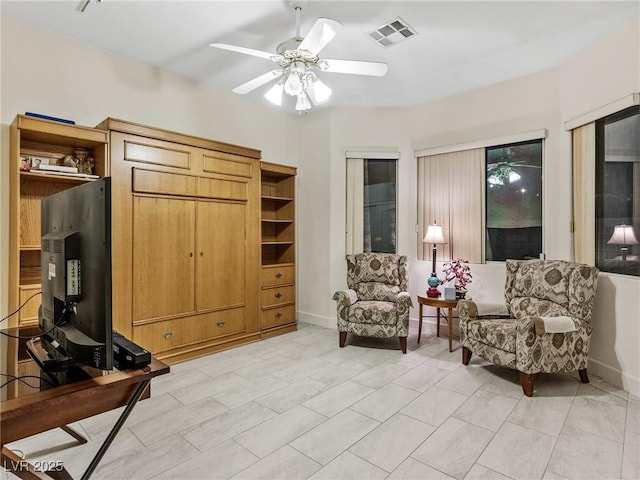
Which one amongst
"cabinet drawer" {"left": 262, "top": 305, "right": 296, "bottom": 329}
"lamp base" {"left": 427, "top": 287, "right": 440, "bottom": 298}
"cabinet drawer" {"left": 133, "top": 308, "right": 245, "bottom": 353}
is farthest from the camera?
"cabinet drawer" {"left": 262, "top": 305, "right": 296, "bottom": 329}

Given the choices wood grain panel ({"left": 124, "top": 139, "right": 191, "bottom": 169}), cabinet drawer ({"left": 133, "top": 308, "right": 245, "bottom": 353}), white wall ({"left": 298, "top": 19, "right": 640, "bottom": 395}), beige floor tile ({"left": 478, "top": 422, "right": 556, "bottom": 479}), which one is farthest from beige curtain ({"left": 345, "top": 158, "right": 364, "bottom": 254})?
beige floor tile ({"left": 478, "top": 422, "right": 556, "bottom": 479})

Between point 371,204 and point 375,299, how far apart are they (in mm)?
1387

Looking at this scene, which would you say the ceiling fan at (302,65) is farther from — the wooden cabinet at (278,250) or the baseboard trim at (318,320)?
the baseboard trim at (318,320)

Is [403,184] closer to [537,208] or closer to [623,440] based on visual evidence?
[537,208]

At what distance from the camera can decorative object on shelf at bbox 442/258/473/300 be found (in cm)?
401

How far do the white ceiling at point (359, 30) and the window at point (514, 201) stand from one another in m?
0.85

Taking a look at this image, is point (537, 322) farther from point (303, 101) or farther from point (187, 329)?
point (187, 329)

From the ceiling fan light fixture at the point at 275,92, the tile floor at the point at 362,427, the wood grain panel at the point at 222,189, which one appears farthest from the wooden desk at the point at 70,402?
the wood grain panel at the point at 222,189

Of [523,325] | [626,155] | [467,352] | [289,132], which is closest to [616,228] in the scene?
[626,155]

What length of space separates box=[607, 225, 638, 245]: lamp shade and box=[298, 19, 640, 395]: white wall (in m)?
0.30

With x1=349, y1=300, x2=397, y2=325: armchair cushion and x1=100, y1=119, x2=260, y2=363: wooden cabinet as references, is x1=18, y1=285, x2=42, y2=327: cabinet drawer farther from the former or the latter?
x1=349, y1=300, x2=397, y2=325: armchair cushion

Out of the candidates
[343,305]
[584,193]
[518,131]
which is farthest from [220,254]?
[584,193]

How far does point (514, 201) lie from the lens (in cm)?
402

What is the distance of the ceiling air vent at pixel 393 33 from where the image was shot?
289 cm
